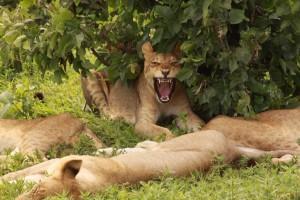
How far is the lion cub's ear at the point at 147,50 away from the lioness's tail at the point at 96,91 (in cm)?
100

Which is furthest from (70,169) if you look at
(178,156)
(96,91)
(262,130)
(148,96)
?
(96,91)

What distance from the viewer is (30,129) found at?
24.3ft

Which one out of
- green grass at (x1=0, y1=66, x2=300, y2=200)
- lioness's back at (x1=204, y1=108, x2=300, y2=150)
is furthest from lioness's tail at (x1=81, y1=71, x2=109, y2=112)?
Answer: lioness's back at (x1=204, y1=108, x2=300, y2=150)

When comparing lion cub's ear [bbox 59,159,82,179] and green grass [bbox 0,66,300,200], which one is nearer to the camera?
Result: lion cub's ear [bbox 59,159,82,179]

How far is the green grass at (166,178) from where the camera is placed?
17.0 ft

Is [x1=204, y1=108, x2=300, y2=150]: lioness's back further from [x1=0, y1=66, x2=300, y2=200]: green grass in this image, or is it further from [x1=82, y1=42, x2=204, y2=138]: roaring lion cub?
[x1=0, y1=66, x2=300, y2=200]: green grass

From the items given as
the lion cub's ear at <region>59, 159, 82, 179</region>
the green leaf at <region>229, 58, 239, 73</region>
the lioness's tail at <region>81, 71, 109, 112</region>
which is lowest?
the lioness's tail at <region>81, 71, 109, 112</region>

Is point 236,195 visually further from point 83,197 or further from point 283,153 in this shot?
point 283,153

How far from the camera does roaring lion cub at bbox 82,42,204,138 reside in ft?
26.3

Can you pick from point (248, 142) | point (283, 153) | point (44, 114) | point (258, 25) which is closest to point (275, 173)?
point (283, 153)

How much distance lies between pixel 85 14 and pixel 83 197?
3.12 meters

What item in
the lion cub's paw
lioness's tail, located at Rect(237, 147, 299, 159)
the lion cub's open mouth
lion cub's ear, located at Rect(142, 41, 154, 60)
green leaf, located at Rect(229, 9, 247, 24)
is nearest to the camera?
the lion cub's paw

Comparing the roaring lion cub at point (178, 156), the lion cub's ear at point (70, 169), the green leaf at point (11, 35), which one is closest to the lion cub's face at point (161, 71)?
the roaring lion cub at point (178, 156)

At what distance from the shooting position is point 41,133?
288 inches
